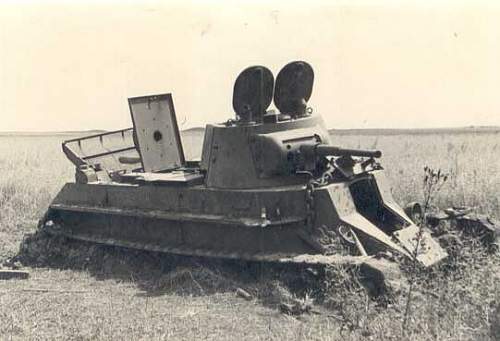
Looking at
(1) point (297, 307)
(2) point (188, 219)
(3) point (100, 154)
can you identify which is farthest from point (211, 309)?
(3) point (100, 154)

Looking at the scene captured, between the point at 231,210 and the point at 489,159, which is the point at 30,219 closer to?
the point at 231,210

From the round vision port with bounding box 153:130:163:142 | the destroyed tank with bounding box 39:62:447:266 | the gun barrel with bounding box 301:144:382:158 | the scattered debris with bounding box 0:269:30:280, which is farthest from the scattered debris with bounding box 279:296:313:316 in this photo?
the round vision port with bounding box 153:130:163:142

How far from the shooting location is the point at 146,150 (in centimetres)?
1153

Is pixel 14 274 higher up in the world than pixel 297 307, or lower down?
higher up

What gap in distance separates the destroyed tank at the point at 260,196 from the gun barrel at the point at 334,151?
0.04 feet

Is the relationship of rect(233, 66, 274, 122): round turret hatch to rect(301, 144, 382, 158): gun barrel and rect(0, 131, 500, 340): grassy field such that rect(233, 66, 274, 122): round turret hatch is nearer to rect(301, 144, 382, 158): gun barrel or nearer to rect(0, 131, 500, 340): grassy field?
rect(301, 144, 382, 158): gun barrel

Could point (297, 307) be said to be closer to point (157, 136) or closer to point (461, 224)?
point (461, 224)

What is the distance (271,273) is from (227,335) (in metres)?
1.83

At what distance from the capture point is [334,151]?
9.32 m

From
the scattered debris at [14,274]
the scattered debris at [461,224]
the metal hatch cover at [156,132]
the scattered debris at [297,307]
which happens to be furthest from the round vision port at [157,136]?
the scattered debris at [297,307]

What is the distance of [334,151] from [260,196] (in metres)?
1.15

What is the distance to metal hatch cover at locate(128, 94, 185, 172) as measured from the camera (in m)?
11.4

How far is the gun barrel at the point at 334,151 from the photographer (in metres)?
9.04

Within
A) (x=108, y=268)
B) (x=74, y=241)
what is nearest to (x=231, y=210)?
(x=108, y=268)
